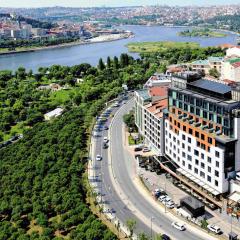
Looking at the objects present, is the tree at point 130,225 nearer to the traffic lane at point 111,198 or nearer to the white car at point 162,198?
the traffic lane at point 111,198

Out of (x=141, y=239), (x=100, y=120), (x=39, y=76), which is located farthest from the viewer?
(x=39, y=76)

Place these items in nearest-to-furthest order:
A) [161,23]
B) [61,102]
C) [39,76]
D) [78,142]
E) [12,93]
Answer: [78,142], [61,102], [12,93], [39,76], [161,23]

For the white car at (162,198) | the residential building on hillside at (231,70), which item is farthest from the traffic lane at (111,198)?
the residential building on hillside at (231,70)

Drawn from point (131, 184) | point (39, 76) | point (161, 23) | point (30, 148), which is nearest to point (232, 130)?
point (131, 184)

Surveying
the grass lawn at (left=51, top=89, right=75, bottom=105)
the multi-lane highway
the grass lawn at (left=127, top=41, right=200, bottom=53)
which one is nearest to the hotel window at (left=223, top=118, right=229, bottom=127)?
the multi-lane highway

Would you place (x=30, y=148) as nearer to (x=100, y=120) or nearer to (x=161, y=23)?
(x=100, y=120)

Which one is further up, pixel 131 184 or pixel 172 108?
pixel 172 108

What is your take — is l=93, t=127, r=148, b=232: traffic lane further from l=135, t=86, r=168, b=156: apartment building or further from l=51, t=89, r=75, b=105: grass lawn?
l=51, t=89, r=75, b=105: grass lawn
